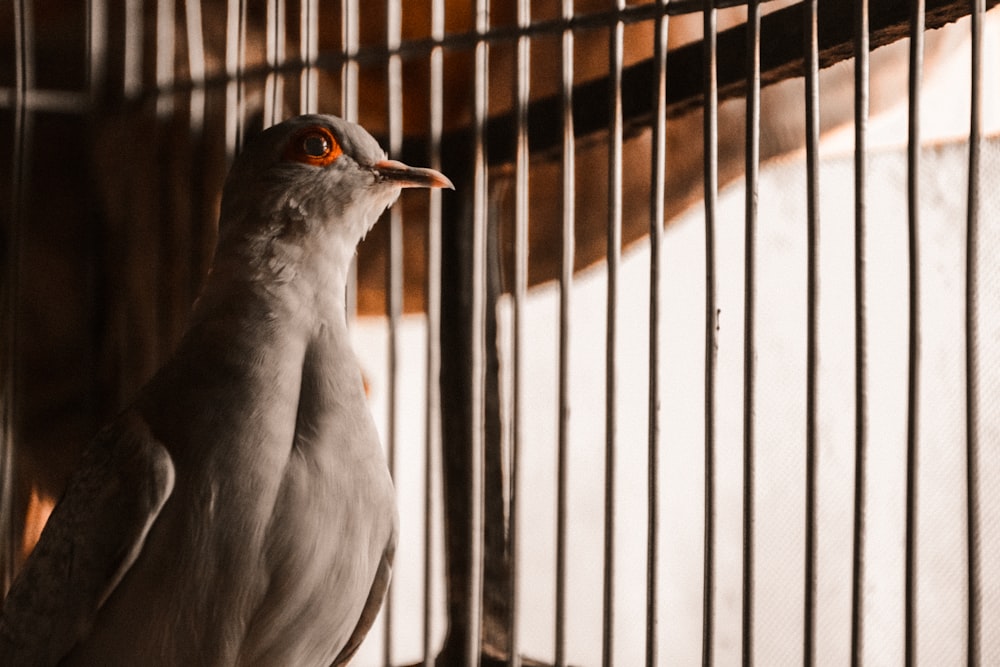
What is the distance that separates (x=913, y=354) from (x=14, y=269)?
125cm

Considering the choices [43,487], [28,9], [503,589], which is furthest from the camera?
[43,487]

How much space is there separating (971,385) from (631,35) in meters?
0.71

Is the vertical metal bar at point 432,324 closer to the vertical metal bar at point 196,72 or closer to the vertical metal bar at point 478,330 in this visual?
the vertical metal bar at point 478,330

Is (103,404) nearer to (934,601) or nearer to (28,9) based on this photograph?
(28,9)

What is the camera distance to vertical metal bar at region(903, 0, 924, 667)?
84cm

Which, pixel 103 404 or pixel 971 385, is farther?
pixel 103 404

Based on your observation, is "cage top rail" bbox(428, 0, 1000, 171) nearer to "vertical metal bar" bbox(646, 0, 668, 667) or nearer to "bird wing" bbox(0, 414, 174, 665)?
"vertical metal bar" bbox(646, 0, 668, 667)

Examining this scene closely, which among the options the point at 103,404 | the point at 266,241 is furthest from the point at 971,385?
the point at 103,404

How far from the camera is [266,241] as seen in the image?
3.01ft

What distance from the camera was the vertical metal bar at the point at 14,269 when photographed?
140 centimetres

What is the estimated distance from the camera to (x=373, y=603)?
98 centimetres

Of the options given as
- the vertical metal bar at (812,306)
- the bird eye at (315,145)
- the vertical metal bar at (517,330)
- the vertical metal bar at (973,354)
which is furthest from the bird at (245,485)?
the vertical metal bar at (973,354)

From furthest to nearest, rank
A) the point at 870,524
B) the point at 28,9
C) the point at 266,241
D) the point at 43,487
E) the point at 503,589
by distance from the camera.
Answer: the point at 43,487
the point at 28,9
the point at 503,589
the point at 870,524
the point at 266,241

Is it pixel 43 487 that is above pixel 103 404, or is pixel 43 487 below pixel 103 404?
below
